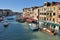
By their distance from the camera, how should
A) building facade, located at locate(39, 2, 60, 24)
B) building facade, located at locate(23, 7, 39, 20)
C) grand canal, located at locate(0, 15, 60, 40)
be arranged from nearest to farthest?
1. grand canal, located at locate(0, 15, 60, 40)
2. building facade, located at locate(39, 2, 60, 24)
3. building facade, located at locate(23, 7, 39, 20)

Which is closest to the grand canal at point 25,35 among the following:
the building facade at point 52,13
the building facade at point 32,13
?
the building facade at point 52,13

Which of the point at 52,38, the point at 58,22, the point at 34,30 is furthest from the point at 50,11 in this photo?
the point at 52,38

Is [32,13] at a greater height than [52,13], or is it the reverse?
[52,13]

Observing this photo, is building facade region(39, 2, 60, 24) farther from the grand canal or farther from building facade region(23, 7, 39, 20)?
building facade region(23, 7, 39, 20)

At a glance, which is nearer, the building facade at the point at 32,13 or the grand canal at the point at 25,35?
the grand canal at the point at 25,35

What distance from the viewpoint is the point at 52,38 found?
1377 inches

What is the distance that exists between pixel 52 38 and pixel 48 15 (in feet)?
74.0

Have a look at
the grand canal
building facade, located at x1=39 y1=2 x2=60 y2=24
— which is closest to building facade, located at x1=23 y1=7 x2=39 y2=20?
building facade, located at x1=39 y1=2 x2=60 y2=24

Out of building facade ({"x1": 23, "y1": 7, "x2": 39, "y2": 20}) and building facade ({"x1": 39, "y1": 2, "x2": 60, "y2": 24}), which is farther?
building facade ({"x1": 23, "y1": 7, "x2": 39, "y2": 20})

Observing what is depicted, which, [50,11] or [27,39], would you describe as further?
[50,11]

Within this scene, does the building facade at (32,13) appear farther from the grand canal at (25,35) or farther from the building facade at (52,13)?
the grand canal at (25,35)

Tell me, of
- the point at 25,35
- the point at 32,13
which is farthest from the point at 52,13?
the point at 32,13

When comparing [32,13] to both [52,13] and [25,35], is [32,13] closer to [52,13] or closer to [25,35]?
[52,13]

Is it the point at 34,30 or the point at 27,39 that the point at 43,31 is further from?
the point at 27,39
